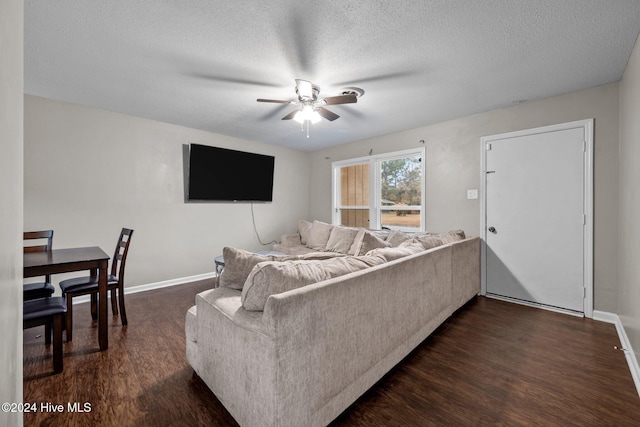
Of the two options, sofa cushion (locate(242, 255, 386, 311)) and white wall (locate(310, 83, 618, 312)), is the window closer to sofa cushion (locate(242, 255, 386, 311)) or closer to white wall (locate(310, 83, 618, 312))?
white wall (locate(310, 83, 618, 312))

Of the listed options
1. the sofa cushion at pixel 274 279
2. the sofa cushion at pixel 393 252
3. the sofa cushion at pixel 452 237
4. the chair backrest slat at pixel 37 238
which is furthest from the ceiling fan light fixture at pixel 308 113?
the chair backrest slat at pixel 37 238

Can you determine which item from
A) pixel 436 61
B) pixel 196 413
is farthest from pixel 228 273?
pixel 436 61

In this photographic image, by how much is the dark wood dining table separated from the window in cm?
383

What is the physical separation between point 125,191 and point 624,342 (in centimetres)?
556

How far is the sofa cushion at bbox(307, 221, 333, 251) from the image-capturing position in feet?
15.4

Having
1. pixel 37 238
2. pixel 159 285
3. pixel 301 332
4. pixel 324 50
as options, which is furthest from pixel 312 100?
pixel 159 285

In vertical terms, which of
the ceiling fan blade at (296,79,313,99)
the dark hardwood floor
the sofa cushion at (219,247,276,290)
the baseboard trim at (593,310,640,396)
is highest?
the ceiling fan blade at (296,79,313,99)

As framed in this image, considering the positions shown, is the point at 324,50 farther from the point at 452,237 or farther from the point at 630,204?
the point at 630,204

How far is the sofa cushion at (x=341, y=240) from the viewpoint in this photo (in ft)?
13.9

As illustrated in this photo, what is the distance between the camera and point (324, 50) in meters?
2.14

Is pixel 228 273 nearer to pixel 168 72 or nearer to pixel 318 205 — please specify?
pixel 168 72

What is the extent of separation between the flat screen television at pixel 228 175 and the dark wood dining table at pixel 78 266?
2.03m

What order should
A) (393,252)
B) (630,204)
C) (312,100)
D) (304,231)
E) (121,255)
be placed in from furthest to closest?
(304,231), (121,255), (312,100), (630,204), (393,252)

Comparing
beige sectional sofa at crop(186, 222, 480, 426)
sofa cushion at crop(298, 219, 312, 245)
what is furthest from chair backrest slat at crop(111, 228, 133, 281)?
sofa cushion at crop(298, 219, 312, 245)
